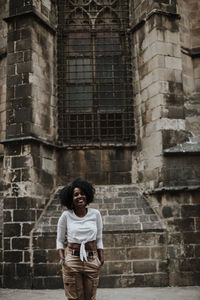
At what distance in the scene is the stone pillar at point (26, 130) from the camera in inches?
275

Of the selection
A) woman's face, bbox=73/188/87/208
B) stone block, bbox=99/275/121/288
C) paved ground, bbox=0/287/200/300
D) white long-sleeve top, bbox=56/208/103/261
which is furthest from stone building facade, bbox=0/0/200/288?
woman's face, bbox=73/188/87/208

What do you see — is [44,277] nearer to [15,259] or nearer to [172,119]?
[15,259]

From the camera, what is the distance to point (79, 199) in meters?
3.55

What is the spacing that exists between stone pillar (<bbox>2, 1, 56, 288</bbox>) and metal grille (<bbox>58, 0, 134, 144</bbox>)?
0.39 meters

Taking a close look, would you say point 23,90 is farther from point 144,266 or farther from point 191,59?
point 144,266

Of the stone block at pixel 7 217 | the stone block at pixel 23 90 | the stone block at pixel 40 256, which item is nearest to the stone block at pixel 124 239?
the stone block at pixel 40 256

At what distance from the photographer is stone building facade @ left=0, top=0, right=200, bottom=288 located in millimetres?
6875

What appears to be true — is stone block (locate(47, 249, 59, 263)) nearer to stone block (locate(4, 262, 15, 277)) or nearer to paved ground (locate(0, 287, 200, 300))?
paved ground (locate(0, 287, 200, 300))

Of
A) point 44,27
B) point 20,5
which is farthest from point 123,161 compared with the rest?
point 20,5

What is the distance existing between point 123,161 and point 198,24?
424cm

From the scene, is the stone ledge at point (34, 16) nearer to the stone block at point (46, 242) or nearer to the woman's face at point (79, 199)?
the stone block at point (46, 242)

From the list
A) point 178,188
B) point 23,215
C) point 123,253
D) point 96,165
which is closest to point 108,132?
point 96,165

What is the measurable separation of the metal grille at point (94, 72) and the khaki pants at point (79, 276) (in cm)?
509

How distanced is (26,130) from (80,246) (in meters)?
4.52
